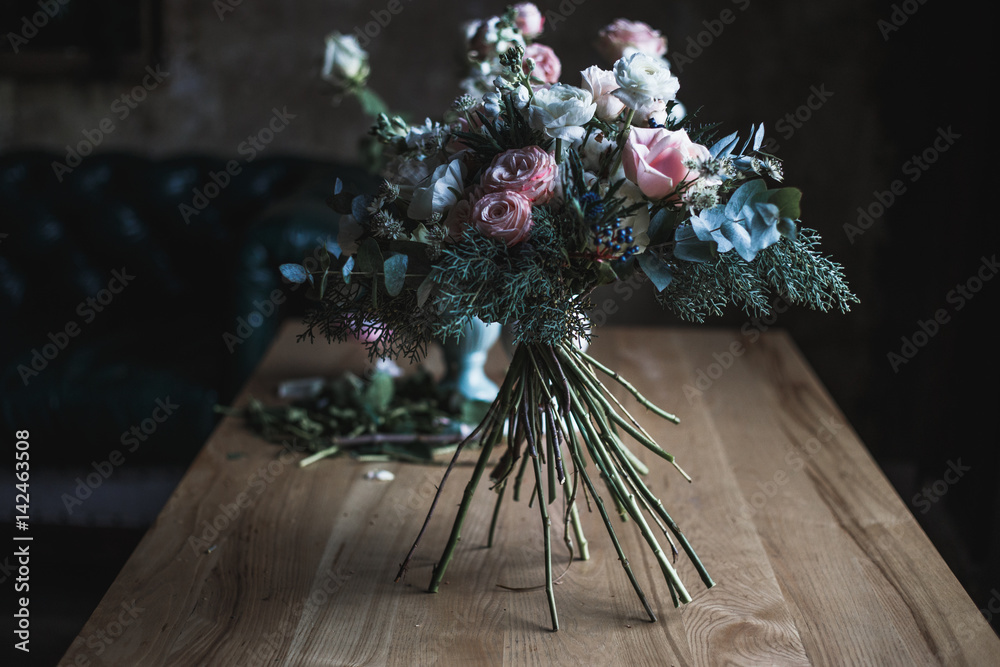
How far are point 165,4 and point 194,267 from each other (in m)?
0.98

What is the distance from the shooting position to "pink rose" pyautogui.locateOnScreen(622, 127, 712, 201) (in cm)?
73

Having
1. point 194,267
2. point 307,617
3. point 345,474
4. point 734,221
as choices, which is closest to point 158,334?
point 194,267

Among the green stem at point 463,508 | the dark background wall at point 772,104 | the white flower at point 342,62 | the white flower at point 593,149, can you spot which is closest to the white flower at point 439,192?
the white flower at point 593,149

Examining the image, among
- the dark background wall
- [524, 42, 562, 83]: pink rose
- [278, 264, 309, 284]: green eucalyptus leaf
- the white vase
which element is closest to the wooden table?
the white vase

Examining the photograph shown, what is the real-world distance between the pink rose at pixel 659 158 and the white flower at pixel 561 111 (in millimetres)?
47

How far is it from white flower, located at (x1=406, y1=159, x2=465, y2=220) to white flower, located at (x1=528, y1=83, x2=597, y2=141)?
0.30ft

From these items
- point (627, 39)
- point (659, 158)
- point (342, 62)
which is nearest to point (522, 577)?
point (659, 158)

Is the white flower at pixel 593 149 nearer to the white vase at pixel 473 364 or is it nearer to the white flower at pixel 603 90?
the white flower at pixel 603 90

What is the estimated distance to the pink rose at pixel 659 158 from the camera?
0.73 metres

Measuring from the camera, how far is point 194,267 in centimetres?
259

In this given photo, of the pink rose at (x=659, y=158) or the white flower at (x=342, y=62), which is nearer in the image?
the pink rose at (x=659, y=158)

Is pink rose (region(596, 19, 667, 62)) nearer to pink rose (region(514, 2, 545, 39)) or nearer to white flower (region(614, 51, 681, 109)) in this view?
pink rose (region(514, 2, 545, 39))

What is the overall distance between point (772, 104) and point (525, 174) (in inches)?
93.2

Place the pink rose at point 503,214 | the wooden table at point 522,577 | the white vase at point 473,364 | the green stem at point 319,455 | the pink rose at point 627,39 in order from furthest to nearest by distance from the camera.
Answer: the white vase at point 473,364 → the green stem at point 319,455 → the pink rose at point 627,39 → the wooden table at point 522,577 → the pink rose at point 503,214
